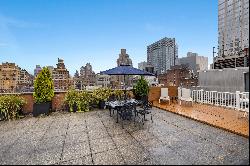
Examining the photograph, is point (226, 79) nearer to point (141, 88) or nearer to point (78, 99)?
point (141, 88)

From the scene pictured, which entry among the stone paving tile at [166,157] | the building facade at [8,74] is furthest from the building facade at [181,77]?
the building facade at [8,74]

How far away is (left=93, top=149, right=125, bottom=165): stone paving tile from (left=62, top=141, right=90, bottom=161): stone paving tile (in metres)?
0.38

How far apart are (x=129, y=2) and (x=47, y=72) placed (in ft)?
37.2

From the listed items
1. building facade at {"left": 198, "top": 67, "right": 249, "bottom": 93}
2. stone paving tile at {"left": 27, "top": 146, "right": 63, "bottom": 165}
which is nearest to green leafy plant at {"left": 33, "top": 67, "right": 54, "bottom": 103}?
stone paving tile at {"left": 27, "top": 146, "right": 63, "bottom": 165}

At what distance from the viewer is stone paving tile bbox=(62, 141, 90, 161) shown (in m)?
4.50

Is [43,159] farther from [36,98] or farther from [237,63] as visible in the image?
[237,63]

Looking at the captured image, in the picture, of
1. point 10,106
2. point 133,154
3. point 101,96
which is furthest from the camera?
point 101,96

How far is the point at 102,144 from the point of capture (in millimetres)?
5188

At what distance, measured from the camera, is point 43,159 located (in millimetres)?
4355

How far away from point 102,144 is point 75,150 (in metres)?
0.73

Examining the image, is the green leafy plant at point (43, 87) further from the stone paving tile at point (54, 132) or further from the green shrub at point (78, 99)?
the stone paving tile at point (54, 132)

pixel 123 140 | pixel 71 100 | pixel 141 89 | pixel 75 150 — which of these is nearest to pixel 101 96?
pixel 71 100

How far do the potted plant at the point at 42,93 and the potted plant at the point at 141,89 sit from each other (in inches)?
196

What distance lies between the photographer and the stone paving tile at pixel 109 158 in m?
4.08
